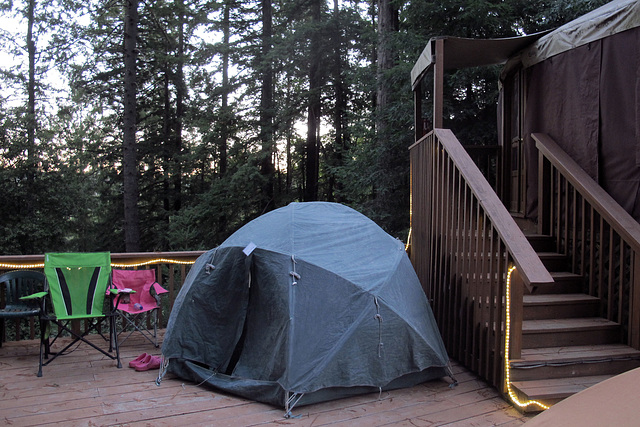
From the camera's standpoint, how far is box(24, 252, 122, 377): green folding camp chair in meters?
4.08

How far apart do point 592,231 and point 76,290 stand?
435 cm

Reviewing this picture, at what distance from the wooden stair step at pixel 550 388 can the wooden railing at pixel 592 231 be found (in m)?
0.66

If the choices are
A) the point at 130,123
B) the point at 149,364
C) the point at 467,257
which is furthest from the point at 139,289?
the point at 130,123

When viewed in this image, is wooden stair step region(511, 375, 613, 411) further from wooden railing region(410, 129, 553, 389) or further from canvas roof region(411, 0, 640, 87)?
canvas roof region(411, 0, 640, 87)

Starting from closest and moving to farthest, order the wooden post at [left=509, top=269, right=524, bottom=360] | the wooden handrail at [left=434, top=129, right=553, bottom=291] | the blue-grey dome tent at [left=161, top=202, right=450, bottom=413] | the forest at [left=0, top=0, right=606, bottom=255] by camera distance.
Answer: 1. the wooden handrail at [left=434, top=129, right=553, bottom=291]
2. the wooden post at [left=509, top=269, right=524, bottom=360]
3. the blue-grey dome tent at [left=161, top=202, right=450, bottom=413]
4. the forest at [left=0, top=0, right=606, bottom=255]

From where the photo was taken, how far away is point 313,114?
14688 mm

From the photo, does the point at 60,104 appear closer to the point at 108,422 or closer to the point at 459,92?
the point at 459,92

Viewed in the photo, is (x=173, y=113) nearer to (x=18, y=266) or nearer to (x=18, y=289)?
(x=18, y=266)

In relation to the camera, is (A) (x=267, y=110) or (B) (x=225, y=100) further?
(B) (x=225, y=100)

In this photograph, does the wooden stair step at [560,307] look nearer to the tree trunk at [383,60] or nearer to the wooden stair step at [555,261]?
the wooden stair step at [555,261]

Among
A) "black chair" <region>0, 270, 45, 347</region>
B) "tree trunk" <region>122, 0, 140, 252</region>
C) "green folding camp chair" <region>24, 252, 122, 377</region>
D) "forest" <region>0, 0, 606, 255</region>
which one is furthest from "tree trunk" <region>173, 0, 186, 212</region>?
"green folding camp chair" <region>24, 252, 122, 377</region>

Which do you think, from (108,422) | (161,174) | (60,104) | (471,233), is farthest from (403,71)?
(60,104)

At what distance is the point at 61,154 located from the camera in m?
14.0

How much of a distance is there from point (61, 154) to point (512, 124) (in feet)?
41.9
